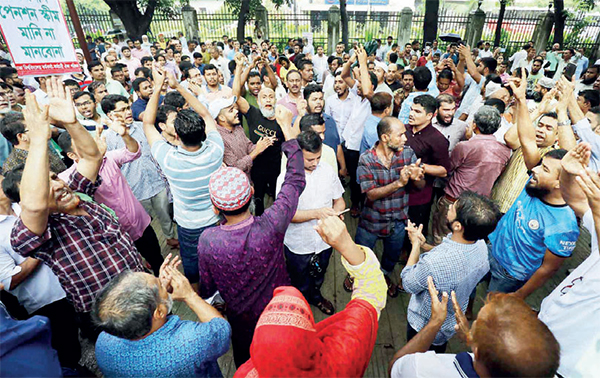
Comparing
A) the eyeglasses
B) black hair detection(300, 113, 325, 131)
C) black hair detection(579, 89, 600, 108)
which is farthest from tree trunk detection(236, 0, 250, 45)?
black hair detection(579, 89, 600, 108)

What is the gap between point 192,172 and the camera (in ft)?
8.46

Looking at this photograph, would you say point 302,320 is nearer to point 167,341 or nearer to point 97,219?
point 167,341

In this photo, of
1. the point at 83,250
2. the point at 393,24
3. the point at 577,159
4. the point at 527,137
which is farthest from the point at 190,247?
the point at 393,24

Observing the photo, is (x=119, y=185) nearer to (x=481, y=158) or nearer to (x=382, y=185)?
(x=382, y=185)

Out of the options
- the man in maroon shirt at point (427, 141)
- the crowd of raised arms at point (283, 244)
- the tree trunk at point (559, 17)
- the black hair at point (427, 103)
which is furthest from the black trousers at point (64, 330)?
the tree trunk at point (559, 17)

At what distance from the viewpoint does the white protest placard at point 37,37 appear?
263 cm

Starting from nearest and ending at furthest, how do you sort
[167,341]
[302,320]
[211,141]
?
1. [302,320]
2. [167,341]
3. [211,141]

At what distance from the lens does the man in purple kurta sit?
5.93 ft

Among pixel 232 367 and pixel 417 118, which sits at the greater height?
pixel 417 118

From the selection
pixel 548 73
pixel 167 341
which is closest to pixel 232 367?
pixel 167 341

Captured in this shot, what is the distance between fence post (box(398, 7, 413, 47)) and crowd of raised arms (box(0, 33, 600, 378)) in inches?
634

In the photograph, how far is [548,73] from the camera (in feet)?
27.5

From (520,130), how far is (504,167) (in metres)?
0.74

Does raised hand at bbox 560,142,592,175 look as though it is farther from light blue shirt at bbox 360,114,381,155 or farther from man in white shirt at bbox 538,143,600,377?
light blue shirt at bbox 360,114,381,155
